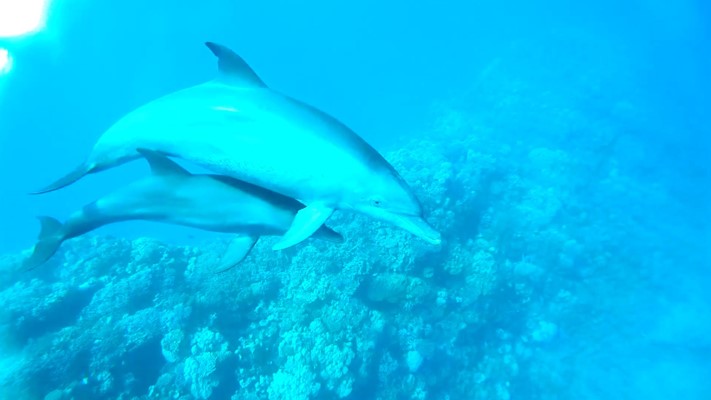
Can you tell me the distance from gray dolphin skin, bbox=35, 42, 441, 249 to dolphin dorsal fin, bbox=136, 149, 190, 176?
120 mm

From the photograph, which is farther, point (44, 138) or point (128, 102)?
point (128, 102)

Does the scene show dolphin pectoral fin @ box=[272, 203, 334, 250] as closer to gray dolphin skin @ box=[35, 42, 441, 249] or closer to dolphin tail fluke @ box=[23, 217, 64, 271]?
gray dolphin skin @ box=[35, 42, 441, 249]

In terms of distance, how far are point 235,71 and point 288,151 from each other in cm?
109

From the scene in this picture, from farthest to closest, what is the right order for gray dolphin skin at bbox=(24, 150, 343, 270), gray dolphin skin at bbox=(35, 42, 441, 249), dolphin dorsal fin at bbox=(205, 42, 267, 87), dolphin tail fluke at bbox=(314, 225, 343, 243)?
1. dolphin tail fluke at bbox=(314, 225, 343, 243)
2. gray dolphin skin at bbox=(24, 150, 343, 270)
3. dolphin dorsal fin at bbox=(205, 42, 267, 87)
4. gray dolphin skin at bbox=(35, 42, 441, 249)

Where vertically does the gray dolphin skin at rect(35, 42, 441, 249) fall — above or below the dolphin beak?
above

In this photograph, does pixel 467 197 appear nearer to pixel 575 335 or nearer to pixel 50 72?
pixel 575 335

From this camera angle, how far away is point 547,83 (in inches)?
1340

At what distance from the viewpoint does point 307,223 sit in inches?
135

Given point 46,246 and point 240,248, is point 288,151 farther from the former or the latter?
point 46,246

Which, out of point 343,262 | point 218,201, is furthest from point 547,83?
point 218,201

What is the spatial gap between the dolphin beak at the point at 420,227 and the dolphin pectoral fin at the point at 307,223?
0.61 m

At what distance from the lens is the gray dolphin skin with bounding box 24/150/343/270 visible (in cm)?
401

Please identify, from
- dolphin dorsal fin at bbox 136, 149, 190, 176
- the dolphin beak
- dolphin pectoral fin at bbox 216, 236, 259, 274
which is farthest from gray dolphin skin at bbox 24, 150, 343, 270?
the dolphin beak

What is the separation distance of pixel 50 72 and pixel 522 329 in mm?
60359
